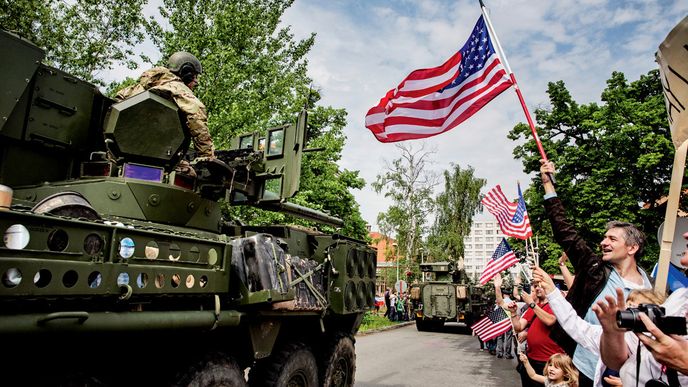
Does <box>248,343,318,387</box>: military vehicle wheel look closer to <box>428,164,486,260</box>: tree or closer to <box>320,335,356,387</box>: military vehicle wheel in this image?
<box>320,335,356,387</box>: military vehicle wheel

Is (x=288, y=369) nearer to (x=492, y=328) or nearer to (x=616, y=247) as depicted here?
(x=616, y=247)

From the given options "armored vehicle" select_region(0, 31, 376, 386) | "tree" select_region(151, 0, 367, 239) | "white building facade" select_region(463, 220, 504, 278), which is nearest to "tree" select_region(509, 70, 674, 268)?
"tree" select_region(151, 0, 367, 239)

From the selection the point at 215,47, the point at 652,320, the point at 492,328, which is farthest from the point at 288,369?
the point at 215,47

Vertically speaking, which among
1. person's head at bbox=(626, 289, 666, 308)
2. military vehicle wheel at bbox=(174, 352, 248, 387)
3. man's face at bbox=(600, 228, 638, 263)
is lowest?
military vehicle wheel at bbox=(174, 352, 248, 387)

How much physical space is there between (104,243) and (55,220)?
32 cm

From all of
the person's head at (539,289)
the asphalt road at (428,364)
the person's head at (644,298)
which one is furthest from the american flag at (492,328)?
the person's head at (644,298)

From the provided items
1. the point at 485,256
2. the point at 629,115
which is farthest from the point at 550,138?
the point at 485,256

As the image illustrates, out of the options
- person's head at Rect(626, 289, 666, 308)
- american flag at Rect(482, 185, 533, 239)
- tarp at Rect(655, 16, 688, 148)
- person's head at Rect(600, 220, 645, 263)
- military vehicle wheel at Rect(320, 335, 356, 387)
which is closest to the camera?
person's head at Rect(626, 289, 666, 308)

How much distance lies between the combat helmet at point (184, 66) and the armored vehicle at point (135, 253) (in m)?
0.59

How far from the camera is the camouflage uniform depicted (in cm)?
436

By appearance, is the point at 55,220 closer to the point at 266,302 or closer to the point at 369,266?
the point at 266,302

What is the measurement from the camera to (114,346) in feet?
11.4

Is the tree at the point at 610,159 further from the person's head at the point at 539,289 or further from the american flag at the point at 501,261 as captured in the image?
the person's head at the point at 539,289

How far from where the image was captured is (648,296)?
3047mm
